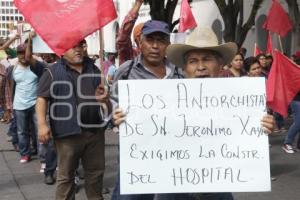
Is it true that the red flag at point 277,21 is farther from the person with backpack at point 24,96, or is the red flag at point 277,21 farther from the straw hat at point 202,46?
the straw hat at point 202,46

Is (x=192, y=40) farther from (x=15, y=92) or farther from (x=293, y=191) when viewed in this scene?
(x=15, y=92)

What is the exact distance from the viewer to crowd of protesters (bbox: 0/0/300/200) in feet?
10.7

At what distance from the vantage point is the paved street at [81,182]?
6.47m

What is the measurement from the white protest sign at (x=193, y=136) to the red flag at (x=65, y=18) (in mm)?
1284

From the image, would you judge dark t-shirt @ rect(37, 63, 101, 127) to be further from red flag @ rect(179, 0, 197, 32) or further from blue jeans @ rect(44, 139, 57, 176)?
red flag @ rect(179, 0, 197, 32)

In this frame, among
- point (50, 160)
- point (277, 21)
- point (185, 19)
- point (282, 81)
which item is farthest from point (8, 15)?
point (50, 160)

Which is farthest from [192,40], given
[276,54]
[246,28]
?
[246,28]

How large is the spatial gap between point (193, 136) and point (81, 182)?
4.25 m

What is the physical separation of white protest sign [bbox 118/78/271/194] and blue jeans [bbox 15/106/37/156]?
5274 millimetres

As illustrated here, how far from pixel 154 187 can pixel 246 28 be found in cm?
1427

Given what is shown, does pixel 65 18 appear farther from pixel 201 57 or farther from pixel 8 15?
pixel 8 15

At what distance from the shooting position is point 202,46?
317 cm

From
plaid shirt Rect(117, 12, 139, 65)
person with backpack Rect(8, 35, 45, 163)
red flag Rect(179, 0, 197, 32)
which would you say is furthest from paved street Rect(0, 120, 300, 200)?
red flag Rect(179, 0, 197, 32)

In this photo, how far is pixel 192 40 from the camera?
326 cm
